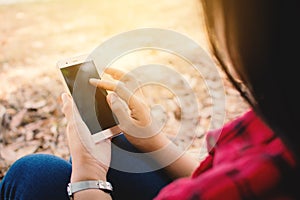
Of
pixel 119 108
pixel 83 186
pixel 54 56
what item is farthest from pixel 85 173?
pixel 54 56

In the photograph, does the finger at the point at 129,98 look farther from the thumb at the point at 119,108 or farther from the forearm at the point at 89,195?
the forearm at the point at 89,195

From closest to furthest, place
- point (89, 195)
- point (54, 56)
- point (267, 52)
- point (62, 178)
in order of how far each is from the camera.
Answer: point (267, 52) → point (89, 195) → point (62, 178) → point (54, 56)

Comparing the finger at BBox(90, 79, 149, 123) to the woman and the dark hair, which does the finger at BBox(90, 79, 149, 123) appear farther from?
the dark hair

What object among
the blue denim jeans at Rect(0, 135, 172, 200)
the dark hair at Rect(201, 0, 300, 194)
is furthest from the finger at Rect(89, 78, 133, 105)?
the dark hair at Rect(201, 0, 300, 194)

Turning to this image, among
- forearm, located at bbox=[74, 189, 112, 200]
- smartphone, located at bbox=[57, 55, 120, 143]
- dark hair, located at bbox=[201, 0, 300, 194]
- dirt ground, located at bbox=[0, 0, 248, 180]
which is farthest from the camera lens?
dirt ground, located at bbox=[0, 0, 248, 180]

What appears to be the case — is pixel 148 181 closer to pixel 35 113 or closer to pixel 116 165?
pixel 116 165

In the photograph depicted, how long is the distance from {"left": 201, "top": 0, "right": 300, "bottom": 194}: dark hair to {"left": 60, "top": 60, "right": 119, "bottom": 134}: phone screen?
42cm

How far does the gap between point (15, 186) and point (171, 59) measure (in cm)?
117

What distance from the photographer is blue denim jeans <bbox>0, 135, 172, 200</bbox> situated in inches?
33.9

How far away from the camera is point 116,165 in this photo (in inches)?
35.4

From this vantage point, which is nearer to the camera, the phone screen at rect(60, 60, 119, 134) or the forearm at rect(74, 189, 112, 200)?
the forearm at rect(74, 189, 112, 200)

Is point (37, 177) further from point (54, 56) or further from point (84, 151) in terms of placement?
point (54, 56)

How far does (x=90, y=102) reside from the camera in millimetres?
896

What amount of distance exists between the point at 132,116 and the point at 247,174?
42 centimetres
